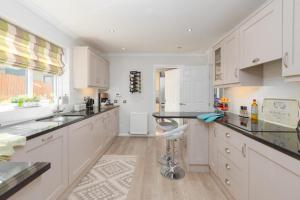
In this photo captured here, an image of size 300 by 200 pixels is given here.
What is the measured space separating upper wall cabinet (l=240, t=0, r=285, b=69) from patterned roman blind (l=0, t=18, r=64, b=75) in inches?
109

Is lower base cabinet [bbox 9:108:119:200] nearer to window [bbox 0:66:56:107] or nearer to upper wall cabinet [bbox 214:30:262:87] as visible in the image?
window [bbox 0:66:56:107]

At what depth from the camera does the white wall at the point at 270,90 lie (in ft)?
6.35

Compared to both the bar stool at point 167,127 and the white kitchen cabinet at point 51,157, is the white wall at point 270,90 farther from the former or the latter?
the white kitchen cabinet at point 51,157

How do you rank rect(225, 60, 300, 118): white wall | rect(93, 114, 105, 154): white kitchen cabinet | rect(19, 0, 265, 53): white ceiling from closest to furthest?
rect(225, 60, 300, 118): white wall, rect(19, 0, 265, 53): white ceiling, rect(93, 114, 105, 154): white kitchen cabinet

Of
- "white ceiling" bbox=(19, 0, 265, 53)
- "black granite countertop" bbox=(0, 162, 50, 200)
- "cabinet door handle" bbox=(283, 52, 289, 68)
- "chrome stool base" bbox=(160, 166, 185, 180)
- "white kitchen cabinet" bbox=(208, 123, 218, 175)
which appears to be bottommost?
"chrome stool base" bbox=(160, 166, 185, 180)

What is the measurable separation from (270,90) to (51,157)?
2656 mm

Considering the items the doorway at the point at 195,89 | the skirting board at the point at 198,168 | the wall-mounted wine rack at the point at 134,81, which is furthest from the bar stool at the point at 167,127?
the wall-mounted wine rack at the point at 134,81

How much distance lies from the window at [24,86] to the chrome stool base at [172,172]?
2.19 metres

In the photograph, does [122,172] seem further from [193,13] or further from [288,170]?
[193,13]

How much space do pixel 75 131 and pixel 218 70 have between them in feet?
8.09

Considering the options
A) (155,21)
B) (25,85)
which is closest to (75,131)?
(25,85)

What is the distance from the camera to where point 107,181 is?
8.53ft

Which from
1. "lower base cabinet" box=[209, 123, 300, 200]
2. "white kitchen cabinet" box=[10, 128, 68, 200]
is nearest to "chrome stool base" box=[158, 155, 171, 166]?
"lower base cabinet" box=[209, 123, 300, 200]

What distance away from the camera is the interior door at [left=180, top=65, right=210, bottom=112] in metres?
4.55
